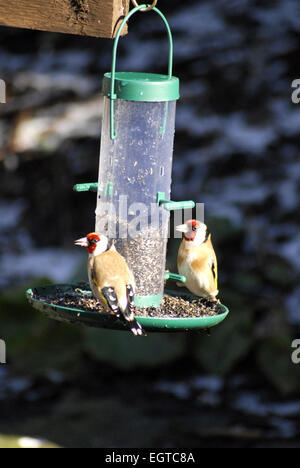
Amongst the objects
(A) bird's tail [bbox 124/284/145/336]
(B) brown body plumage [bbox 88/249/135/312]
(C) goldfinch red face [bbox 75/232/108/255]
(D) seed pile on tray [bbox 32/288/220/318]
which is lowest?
(A) bird's tail [bbox 124/284/145/336]

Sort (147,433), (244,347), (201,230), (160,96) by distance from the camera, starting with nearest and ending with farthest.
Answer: (160,96), (201,230), (147,433), (244,347)

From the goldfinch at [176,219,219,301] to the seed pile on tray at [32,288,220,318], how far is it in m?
0.06

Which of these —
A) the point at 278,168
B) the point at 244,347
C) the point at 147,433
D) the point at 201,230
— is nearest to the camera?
the point at 201,230

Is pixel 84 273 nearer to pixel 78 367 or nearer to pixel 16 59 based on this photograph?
pixel 78 367

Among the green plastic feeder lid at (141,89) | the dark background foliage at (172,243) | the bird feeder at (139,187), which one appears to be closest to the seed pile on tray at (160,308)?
the bird feeder at (139,187)

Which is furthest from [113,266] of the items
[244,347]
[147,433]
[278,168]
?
[278,168]

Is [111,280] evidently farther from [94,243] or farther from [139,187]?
[139,187]

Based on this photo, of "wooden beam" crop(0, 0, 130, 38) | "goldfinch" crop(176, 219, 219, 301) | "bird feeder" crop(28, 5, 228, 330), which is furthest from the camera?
"goldfinch" crop(176, 219, 219, 301)

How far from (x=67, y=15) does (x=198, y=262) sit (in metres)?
1.37

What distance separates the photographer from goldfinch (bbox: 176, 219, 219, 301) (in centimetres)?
372

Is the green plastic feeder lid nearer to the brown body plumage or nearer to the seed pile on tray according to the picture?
the brown body plumage

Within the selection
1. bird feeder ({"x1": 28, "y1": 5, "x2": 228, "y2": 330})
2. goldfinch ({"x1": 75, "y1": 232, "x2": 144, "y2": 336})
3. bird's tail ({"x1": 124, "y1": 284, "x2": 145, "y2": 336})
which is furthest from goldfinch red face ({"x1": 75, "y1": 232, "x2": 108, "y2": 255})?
bird's tail ({"x1": 124, "y1": 284, "x2": 145, "y2": 336})

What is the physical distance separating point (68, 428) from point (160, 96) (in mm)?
4246

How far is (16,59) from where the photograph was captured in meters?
9.90
